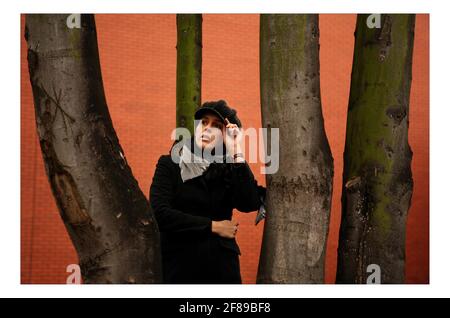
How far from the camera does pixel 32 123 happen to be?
3.68m

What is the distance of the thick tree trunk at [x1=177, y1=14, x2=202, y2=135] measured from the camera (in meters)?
3.76

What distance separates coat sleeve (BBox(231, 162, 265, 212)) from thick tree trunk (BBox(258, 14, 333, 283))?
13cm

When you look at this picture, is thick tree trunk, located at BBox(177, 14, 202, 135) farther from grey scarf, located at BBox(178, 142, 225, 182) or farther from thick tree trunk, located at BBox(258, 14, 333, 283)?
thick tree trunk, located at BBox(258, 14, 333, 283)

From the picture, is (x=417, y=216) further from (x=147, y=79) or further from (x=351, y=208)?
(x=147, y=79)

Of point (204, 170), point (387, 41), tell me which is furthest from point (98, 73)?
point (387, 41)

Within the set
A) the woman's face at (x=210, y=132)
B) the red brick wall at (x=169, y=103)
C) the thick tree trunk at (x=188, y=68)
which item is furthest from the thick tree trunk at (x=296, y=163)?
the thick tree trunk at (x=188, y=68)

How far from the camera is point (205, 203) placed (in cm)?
294

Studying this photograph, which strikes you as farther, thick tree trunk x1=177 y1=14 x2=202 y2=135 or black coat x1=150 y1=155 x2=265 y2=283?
thick tree trunk x1=177 y1=14 x2=202 y2=135

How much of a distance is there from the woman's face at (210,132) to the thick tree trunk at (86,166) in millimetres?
853

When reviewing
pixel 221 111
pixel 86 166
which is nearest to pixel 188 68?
pixel 221 111

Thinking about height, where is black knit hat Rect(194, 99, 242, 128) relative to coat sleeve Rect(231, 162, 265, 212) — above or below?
above

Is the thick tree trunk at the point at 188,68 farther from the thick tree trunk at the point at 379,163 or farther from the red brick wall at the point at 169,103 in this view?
the thick tree trunk at the point at 379,163

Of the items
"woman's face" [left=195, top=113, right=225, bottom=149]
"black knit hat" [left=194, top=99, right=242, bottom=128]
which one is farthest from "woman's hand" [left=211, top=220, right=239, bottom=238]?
"black knit hat" [left=194, top=99, right=242, bottom=128]

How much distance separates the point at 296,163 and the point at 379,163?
68 cm
